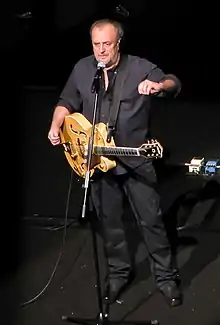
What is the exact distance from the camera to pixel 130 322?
2.93 m

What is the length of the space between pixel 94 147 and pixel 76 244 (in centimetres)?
55

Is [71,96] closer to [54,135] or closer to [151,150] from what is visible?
[54,135]

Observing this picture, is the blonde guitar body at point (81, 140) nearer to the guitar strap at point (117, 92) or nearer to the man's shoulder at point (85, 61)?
the guitar strap at point (117, 92)

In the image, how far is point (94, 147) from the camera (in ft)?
9.20

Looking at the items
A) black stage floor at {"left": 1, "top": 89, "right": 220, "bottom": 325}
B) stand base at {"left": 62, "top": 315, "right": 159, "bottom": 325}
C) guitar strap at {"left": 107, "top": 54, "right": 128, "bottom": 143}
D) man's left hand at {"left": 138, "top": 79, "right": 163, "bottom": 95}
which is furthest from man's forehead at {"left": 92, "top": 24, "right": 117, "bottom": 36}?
stand base at {"left": 62, "top": 315, "right": 159, "bottom": 325}

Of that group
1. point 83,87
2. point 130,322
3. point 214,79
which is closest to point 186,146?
point 214,79

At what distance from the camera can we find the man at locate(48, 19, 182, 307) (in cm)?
285

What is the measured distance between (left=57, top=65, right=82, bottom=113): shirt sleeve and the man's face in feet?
0.47

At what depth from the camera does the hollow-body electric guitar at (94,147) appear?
2.75 m

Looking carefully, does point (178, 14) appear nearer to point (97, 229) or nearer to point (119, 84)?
point (119, 84)

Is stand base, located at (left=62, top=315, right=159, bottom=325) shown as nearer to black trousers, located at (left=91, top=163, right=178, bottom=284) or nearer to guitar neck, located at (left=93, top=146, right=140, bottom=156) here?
black trousers, located at (left=91, top=163, right=178, bottom=284)

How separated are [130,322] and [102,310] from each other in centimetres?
12

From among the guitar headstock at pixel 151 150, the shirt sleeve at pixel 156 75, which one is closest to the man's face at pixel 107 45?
the shirt sleeve at pixel 156 75

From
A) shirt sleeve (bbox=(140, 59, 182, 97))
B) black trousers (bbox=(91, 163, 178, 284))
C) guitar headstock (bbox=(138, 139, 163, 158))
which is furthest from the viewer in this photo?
black trousers (bbox=(91, 163, 178, 284))
